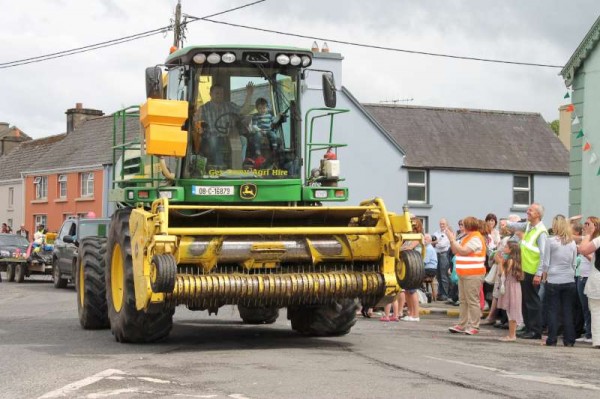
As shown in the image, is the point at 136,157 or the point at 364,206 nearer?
the point at 364,206

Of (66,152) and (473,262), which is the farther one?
(66,152)

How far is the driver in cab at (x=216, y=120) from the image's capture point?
14336 mm

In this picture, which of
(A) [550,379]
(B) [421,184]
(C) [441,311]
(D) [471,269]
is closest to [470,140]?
(B) [421,184]

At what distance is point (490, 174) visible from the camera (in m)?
48.0

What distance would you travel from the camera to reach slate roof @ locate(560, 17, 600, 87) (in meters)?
→ 23.4

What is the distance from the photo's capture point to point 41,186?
65500 mm

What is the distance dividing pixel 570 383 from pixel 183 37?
2677 centimetres

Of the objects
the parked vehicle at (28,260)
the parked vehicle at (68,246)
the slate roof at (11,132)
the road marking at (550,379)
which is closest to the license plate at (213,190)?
the road marking at (550,379)

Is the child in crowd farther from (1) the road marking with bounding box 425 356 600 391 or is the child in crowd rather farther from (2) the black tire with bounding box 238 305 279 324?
(1) the road marking with bounding box 425 356 600 391

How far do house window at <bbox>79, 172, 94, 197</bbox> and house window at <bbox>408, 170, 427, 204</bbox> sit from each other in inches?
743

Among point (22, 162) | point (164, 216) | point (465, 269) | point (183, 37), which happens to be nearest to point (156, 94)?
point (164, 216)

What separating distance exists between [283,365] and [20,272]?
23936mm

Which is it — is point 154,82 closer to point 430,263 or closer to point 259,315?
point 259,315

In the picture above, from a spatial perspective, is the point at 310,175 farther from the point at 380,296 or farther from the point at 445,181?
the point at 445,181
